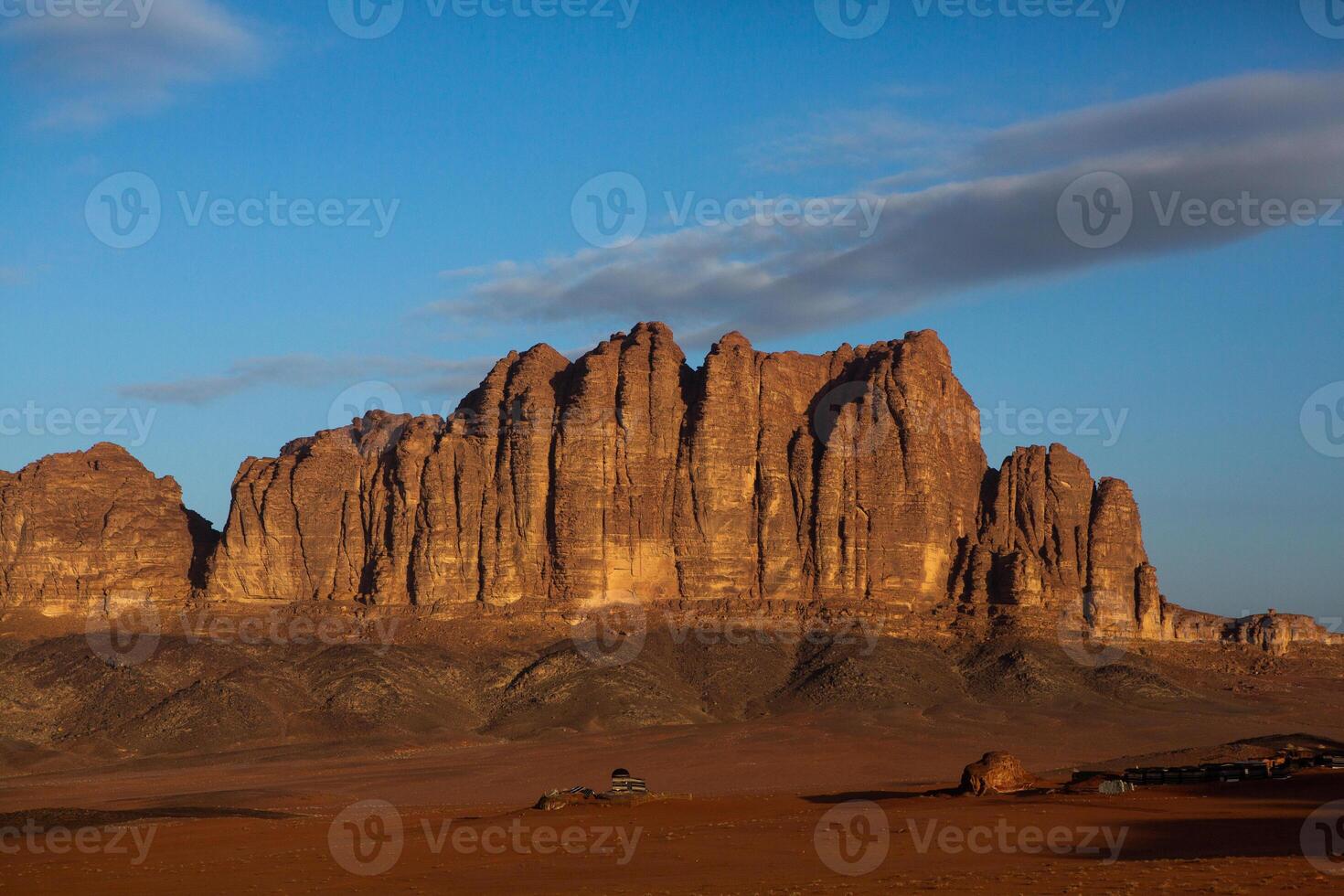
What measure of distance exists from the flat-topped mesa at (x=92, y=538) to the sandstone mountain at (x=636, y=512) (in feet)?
0.93

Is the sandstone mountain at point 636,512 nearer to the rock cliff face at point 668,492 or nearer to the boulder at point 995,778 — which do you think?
the rock cliff face at point 668,492

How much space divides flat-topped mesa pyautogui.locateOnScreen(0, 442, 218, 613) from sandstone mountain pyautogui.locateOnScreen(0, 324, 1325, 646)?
0.93 ft

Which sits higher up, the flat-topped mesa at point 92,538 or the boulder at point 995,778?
the flat-topped mesa at point 92,538

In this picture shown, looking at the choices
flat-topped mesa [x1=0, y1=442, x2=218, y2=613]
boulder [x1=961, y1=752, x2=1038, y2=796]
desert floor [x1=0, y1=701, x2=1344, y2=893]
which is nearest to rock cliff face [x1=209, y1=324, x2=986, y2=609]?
flat-topped mesa [x1=0, y1=442, x2=218, y2=613]

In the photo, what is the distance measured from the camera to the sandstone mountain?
160500 millimetres

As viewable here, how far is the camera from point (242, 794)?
308 ft

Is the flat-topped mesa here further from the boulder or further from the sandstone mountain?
Answer: the boulder

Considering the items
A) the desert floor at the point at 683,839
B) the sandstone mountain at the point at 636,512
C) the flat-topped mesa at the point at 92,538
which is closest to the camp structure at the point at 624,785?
the desert floor at the point at 683,839

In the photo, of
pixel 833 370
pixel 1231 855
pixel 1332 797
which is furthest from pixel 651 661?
pixel 1231 855

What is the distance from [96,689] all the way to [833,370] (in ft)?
262

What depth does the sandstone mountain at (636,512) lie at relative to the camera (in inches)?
6319

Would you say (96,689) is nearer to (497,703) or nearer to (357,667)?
(357,667)

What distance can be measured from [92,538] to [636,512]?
5785 cm

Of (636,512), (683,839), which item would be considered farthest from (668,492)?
(683,839)
